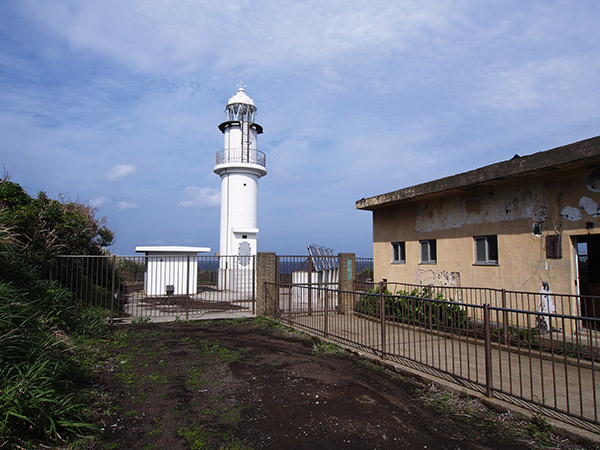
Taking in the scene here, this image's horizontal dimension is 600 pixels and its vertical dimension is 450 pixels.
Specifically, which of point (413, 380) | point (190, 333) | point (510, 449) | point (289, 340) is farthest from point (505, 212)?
point (190, 333)

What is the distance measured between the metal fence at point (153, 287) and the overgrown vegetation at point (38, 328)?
791 millimetres

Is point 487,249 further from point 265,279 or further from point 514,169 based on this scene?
point 265,279

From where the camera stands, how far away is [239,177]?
2475cm

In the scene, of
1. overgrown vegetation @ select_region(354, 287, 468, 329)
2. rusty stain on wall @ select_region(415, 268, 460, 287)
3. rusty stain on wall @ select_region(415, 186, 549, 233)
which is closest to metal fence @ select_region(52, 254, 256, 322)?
overgrown vegetation @ select_region(354, 287, 468, 329)

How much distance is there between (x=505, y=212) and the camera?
31.1 ft

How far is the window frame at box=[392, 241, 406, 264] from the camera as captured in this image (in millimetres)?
13255

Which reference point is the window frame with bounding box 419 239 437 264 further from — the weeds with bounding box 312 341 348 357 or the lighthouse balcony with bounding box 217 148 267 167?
the lighthouse balcony with bounding box 217 148 267 167

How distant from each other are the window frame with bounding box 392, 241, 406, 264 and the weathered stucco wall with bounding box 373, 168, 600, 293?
15 cm

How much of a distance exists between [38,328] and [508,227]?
32.5 feet

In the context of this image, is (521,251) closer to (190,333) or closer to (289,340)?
(289,340)

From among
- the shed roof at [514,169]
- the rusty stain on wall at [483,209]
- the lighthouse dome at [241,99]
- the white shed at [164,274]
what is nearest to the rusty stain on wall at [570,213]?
the rusty stain on wall at [483,209]

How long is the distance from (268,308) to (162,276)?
8.43m

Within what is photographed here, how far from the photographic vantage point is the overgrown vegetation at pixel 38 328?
3.96 m

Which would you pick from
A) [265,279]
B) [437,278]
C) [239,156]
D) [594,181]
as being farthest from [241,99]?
[594,181]
